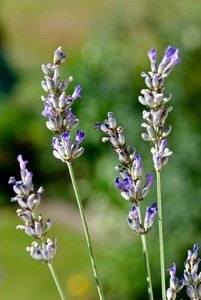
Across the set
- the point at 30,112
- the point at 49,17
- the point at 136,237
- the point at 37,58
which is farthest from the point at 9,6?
the point at 136,237

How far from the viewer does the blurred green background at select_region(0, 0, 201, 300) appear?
3.23 metres

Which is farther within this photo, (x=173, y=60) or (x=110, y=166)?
(x=110, y=166)

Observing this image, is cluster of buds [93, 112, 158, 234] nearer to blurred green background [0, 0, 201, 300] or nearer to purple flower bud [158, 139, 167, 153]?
purple flower bud [158, 139, 167, 153]

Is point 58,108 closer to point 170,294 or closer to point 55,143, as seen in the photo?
point 55,143

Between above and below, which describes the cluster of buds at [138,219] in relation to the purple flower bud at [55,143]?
below

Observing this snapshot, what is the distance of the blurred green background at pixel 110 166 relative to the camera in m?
3.23

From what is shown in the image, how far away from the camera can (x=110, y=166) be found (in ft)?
12.8

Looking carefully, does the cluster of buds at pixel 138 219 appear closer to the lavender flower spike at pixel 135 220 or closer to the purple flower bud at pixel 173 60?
the lavender flower spike at pixel 135 220

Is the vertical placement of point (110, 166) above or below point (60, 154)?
above

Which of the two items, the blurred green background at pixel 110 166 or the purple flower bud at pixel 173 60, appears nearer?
the purple flower bud at pixel 173 60

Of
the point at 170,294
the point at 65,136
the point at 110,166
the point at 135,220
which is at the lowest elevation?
the point at 170,294

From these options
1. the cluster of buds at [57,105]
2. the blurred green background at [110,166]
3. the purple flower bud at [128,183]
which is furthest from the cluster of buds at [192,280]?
the blurred green background at [110,166]

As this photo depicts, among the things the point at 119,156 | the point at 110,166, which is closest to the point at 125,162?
the point at 119,156

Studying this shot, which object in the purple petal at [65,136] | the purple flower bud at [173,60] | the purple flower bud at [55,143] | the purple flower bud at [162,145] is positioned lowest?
the purple flower bud at [162,145]
